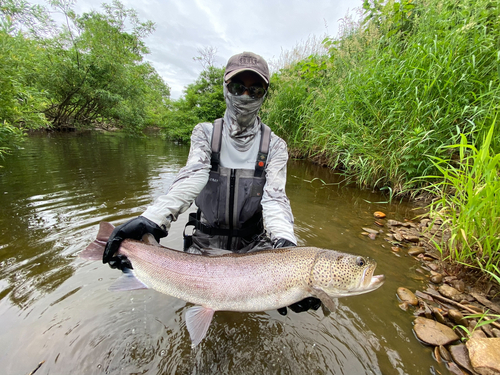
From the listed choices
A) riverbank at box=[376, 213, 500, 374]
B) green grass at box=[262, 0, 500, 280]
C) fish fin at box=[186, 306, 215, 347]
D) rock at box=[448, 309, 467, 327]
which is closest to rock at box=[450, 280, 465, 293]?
riverbank at box=[376, 213, 500, 374]

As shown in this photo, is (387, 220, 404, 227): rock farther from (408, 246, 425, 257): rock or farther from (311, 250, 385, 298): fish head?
(311, 250, 385, 298): fish head

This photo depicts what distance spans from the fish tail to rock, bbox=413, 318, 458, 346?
9.09 feet

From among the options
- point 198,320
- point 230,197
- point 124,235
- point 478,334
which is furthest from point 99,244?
point 478,334

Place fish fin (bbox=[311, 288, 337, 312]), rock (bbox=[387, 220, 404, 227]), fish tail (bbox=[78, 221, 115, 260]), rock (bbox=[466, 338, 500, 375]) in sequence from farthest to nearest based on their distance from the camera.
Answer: rock (bbox=[387, 220, 404, 227])
fish tail (bbox=[78, 221, 115, 260])
rock (bbox=[466, 338, 500, 375])
fish fin (bbox=[311, 288, 337, 312])

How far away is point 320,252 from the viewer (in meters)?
1.62

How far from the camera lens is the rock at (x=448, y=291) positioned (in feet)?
7.52

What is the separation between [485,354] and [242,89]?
2.98m

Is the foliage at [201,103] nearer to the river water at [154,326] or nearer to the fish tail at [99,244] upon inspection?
the river water at [154,326]

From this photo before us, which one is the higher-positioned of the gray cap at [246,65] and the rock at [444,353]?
the gray cap at [246,65]

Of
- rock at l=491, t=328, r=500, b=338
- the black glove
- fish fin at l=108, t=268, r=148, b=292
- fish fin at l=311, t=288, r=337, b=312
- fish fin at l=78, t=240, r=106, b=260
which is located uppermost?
the black glove

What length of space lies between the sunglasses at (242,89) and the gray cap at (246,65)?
9 cm

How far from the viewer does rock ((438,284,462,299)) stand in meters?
2.29

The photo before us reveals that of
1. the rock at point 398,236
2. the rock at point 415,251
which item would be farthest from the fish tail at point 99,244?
the rock at point 398,236

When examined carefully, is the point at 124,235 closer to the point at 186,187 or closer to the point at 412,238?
the point at 186,187
